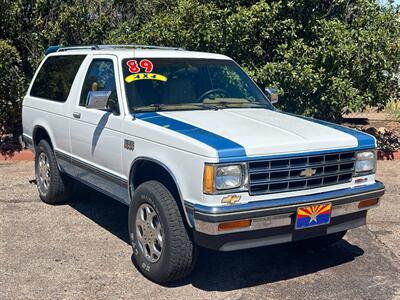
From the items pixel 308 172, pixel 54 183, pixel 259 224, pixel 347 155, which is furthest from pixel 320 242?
pixel 54 183

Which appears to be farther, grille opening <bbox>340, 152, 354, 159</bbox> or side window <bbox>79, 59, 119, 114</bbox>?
side window <bbox>79, 59, 119, 114</bbox>

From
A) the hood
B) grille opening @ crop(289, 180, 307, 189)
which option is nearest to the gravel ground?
grille opening @ crop(289, 180, 307, 189)

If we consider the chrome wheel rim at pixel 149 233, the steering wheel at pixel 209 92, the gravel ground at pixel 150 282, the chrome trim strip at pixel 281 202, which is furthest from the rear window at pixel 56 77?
the chrome trim strip at pixel 281 202

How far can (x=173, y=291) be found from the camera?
14.1 ft

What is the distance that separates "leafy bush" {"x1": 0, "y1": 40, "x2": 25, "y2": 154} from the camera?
9.04 meters

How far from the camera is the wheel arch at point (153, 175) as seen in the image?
4.20m

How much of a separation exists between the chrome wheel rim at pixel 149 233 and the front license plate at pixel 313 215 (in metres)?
1.06

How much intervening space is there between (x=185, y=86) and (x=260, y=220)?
1.86 m

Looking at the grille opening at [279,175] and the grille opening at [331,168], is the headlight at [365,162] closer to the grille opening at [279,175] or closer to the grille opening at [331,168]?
the grille opening at [331,168]

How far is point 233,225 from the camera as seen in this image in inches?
153

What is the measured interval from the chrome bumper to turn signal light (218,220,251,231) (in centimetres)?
2

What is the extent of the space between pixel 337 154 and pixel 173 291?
1683mm

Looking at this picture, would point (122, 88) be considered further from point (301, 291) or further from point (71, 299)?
point (301, 291)

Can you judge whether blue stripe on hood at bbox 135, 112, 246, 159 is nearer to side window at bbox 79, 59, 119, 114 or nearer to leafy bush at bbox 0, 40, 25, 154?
side window at bbox 79, 59, 119, 114
